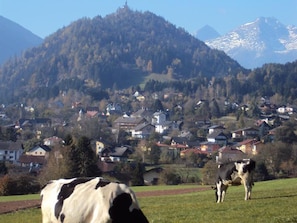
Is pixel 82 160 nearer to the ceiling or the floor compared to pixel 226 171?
nearer to the ceiling

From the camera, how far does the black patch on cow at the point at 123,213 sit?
8352 millimetres

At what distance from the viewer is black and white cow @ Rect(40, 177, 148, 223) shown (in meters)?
8.41

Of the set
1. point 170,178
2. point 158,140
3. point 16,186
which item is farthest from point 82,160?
point 158,140

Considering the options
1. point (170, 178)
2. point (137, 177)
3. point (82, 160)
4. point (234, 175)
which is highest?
point (82, 160)

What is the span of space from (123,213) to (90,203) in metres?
0.65

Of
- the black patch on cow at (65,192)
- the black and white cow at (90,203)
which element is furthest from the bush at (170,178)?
the black patch on cow at (65,192)

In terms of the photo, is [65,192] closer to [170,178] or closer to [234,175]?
[234,175]

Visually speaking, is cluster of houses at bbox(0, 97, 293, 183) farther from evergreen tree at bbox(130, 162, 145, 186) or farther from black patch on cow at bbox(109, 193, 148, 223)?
black patch on cow at bbox(109, 193, 148, 223)

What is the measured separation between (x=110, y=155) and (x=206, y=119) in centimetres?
5670

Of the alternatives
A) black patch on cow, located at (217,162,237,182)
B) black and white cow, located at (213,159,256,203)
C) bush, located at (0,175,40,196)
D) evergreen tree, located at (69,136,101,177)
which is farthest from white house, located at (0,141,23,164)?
black and white cow, located at (213,159,256,203)

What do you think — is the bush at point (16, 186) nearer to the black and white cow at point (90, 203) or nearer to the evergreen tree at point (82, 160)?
the evergreen tree at point (82, 160)

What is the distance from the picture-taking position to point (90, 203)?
8.73m

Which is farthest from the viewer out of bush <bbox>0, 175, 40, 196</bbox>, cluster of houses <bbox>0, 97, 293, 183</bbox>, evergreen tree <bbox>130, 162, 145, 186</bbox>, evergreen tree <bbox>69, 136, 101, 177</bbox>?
cluster of houses <bbox>0, 97, 293, 183</bbox>

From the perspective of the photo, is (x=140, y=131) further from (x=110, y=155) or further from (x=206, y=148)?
(x=110, y=155)
